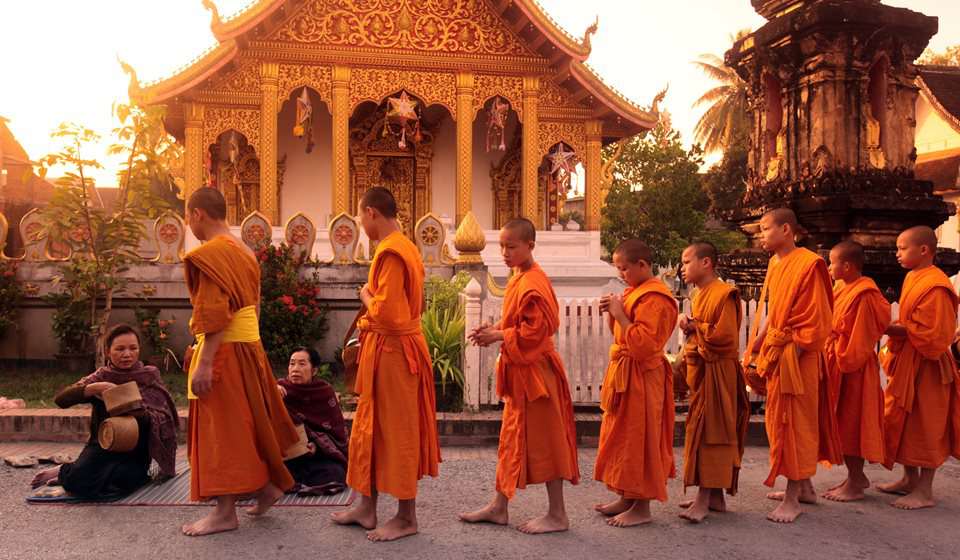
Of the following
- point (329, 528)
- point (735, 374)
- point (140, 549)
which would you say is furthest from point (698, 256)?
point (140, 549)

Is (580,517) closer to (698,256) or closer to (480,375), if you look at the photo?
(698,256)

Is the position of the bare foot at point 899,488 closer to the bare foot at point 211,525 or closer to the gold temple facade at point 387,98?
the bare foot at point 211,525

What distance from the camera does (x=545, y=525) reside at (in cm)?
414

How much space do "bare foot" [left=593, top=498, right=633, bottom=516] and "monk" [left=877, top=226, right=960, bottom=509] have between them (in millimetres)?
1658

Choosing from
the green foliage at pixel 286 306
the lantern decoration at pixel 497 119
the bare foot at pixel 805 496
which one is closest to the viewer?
the bare foot at pixel 805 496

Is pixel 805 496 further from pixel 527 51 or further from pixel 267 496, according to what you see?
pixel 527 51

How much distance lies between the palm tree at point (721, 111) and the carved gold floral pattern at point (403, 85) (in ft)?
68.9

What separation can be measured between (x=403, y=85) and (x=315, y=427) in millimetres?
10331

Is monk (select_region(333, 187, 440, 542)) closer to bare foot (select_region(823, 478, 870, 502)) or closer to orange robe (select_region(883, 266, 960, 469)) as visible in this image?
bare foot (select_region(823, 478, 870, 502))

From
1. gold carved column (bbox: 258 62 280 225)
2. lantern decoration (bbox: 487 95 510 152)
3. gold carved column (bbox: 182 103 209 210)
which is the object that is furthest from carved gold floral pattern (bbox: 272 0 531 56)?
gold carved column (bbox: 182 103 209 210)

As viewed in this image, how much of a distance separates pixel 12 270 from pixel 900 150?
9562mm

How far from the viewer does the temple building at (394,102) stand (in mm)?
14062

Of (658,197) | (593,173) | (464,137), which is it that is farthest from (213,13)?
(658,197)

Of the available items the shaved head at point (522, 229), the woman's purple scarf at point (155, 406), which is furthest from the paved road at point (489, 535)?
the shaved head at point (522, 229)
